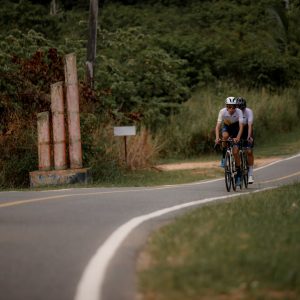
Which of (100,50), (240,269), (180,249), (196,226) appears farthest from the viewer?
(100,50)

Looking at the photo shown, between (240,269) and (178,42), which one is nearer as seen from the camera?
(240,269)

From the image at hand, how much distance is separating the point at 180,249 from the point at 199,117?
29.1m

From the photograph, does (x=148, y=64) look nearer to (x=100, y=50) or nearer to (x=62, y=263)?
(x=100, y=50)

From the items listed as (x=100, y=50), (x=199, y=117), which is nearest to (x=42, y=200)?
(x=199, y=117)

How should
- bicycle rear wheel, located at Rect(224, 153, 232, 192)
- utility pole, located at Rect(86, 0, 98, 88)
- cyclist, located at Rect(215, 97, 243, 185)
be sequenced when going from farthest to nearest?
1. utility pole, located at Rect(86, 0, 98, 88)
2. cyclist, located at Rect(215, 97, 243, 185)
3. bicycle rear wheel, located at Rect(224, 153, 232, 192)

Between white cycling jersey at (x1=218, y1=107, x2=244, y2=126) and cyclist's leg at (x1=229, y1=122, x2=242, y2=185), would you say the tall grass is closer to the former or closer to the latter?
cyclist's leg at (x1=229, y1=122, x2=242, y2=185)

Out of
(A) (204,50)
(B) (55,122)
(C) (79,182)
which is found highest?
(A) (204,50)

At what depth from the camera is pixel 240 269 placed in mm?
6996

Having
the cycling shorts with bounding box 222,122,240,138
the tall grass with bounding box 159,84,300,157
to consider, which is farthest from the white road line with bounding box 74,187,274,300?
the tall grass with bounding box 159,84,300,157

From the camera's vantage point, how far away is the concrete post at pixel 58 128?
807 inches

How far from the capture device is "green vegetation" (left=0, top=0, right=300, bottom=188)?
23234mm

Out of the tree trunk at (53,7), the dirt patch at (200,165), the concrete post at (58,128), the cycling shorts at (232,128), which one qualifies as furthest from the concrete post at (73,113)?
the tree trunk at (53,7)

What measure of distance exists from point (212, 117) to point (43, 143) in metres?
16.2

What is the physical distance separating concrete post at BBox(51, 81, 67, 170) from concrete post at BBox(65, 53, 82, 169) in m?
0.17
